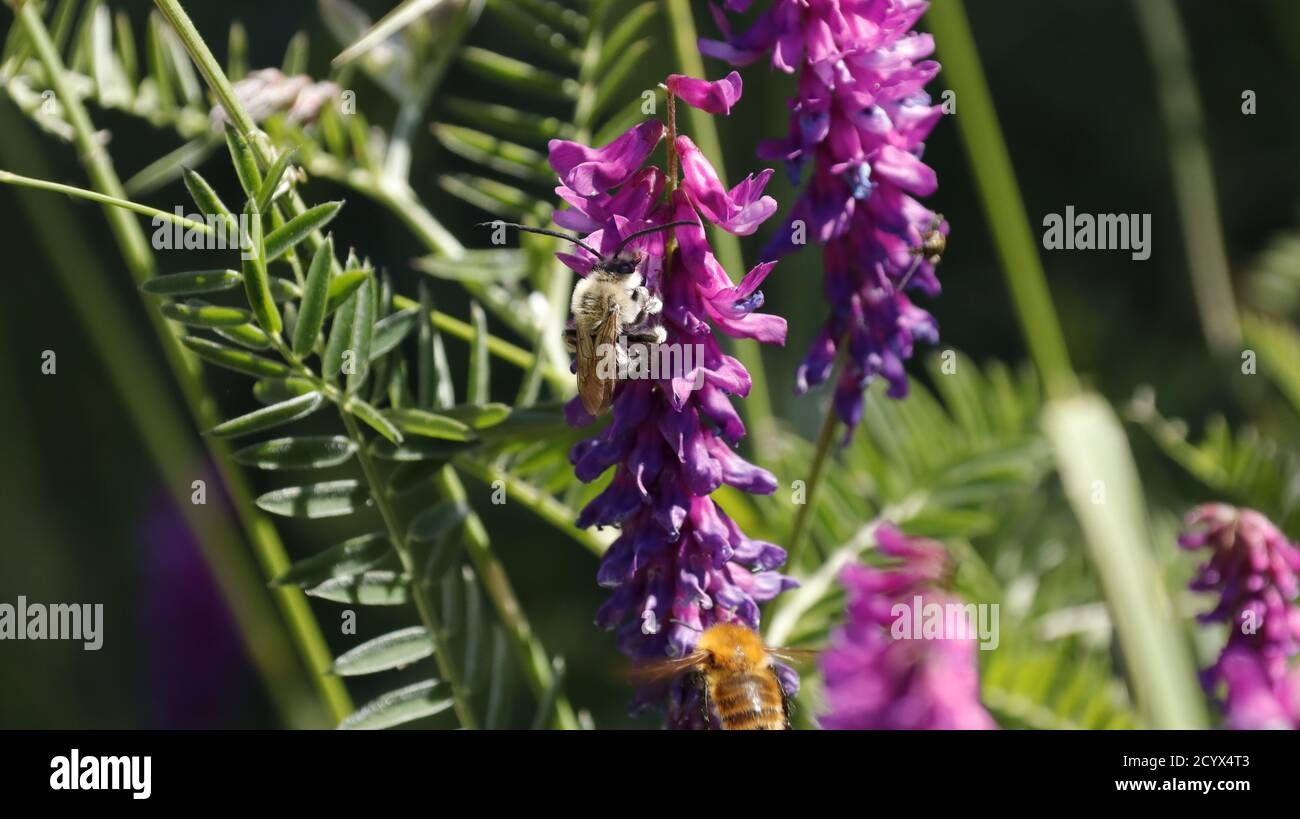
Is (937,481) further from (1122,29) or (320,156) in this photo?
(1122,29)

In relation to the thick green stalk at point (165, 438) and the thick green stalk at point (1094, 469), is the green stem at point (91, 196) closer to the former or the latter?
the thick green stalk at point (165, 438)

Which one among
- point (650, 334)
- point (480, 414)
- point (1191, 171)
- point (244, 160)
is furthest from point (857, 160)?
point (1191, 171)

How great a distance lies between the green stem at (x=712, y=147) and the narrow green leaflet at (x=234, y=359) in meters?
0.47

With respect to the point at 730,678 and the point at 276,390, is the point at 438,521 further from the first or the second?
the point at 730,678

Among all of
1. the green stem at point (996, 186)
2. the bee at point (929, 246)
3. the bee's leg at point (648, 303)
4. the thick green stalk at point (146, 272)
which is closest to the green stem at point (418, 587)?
the thick green stalk at point (146, 272)

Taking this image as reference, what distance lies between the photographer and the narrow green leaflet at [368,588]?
1217 millimetres

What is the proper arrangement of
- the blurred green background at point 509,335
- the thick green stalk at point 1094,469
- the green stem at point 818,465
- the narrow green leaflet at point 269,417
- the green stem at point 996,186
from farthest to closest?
the blurred green background at point 509,335, the green stem at point 996,186, the thick green stalk at point 1094,469, the green stem at point 818,465, the narrow green leaflet at point 269,417

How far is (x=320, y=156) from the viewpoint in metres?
1.61

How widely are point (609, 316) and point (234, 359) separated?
35 centimetres

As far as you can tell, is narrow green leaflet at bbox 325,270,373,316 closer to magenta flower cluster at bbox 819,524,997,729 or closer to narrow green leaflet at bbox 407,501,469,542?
narrow green leaflet at bbox 407,501,469,542

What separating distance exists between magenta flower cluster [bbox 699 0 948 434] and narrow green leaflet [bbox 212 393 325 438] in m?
0.46

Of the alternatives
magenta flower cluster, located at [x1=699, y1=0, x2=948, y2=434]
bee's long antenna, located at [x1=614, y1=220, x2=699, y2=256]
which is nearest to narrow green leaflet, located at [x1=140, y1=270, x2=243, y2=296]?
bee's long antenna, located at [x1=614, y1=220, x2=699, y2=256]

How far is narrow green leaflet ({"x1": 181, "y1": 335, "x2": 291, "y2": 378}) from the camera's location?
1.14m
